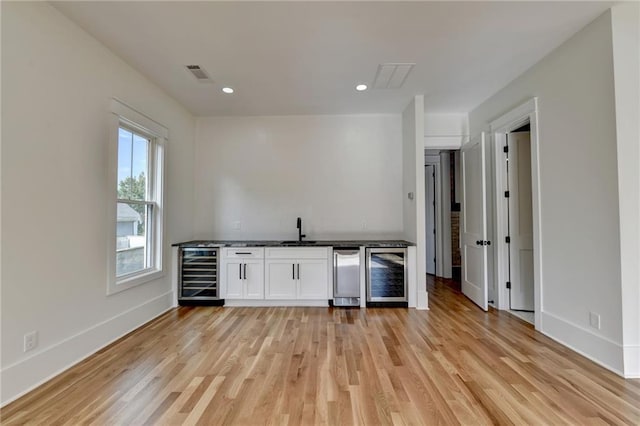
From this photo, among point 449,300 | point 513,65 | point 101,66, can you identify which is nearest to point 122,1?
point 101,66

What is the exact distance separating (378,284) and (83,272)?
3.28 meters

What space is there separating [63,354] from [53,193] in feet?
4.22

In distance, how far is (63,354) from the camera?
7.65 feet

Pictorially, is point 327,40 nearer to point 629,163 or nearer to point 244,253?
point 629,163

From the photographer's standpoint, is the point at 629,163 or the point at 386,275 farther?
the point at 386,275

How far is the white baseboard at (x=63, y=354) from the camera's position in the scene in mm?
1951

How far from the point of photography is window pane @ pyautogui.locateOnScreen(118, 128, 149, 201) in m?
3.12

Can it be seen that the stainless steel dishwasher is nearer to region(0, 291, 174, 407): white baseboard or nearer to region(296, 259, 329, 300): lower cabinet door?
region(296, 259, 329, 300): lower cabinet door

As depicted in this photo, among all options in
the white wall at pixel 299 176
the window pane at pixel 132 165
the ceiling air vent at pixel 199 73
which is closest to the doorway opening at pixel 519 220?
the white wall at pixel 299 176

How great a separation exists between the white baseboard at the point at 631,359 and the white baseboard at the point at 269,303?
2.90 meters

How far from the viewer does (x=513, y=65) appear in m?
3.15

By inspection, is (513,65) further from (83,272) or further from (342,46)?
(83,272)

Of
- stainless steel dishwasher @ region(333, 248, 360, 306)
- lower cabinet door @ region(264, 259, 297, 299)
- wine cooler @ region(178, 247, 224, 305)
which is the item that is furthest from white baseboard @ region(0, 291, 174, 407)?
stainless steel dishwasher @ region(333, 248, 360, 306)

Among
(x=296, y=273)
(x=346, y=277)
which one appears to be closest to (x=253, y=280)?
(x=296, y=273)
